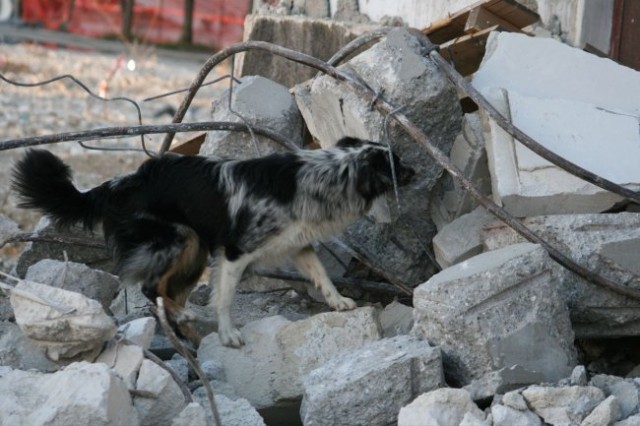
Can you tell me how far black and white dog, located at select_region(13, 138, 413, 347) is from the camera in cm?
618

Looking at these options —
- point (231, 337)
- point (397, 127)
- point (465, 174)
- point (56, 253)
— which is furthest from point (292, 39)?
point (231, 337)

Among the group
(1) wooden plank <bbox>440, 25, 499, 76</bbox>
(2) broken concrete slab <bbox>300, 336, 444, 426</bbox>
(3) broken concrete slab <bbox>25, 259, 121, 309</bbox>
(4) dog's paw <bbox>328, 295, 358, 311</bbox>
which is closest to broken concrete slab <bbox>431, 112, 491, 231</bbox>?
(1) wooden plank <bbox>440, 25, 499, 76</bbox>

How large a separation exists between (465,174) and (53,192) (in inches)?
88.0

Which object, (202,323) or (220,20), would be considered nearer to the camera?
(202,323)

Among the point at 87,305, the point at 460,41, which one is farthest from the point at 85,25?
the point at 87,305

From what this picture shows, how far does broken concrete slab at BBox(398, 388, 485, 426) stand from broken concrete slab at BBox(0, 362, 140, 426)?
1.09 meters

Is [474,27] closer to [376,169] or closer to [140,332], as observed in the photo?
[376,169]

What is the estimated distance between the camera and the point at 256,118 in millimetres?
7254

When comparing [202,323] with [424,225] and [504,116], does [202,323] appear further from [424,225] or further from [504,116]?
[504,116]

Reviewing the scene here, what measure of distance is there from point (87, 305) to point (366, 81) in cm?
225

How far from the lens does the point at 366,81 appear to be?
21.7 ft

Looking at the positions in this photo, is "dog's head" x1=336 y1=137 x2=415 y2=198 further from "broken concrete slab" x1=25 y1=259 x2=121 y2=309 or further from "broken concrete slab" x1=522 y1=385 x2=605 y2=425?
"broken concrete slab" x1=522 y1=385 x2=605 y2=425

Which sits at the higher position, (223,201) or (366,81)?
(366,81)

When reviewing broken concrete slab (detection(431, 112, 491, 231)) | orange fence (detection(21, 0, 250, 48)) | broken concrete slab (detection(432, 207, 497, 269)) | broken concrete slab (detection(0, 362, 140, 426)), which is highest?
orange fence (detection(21, 0, 250, 48))
